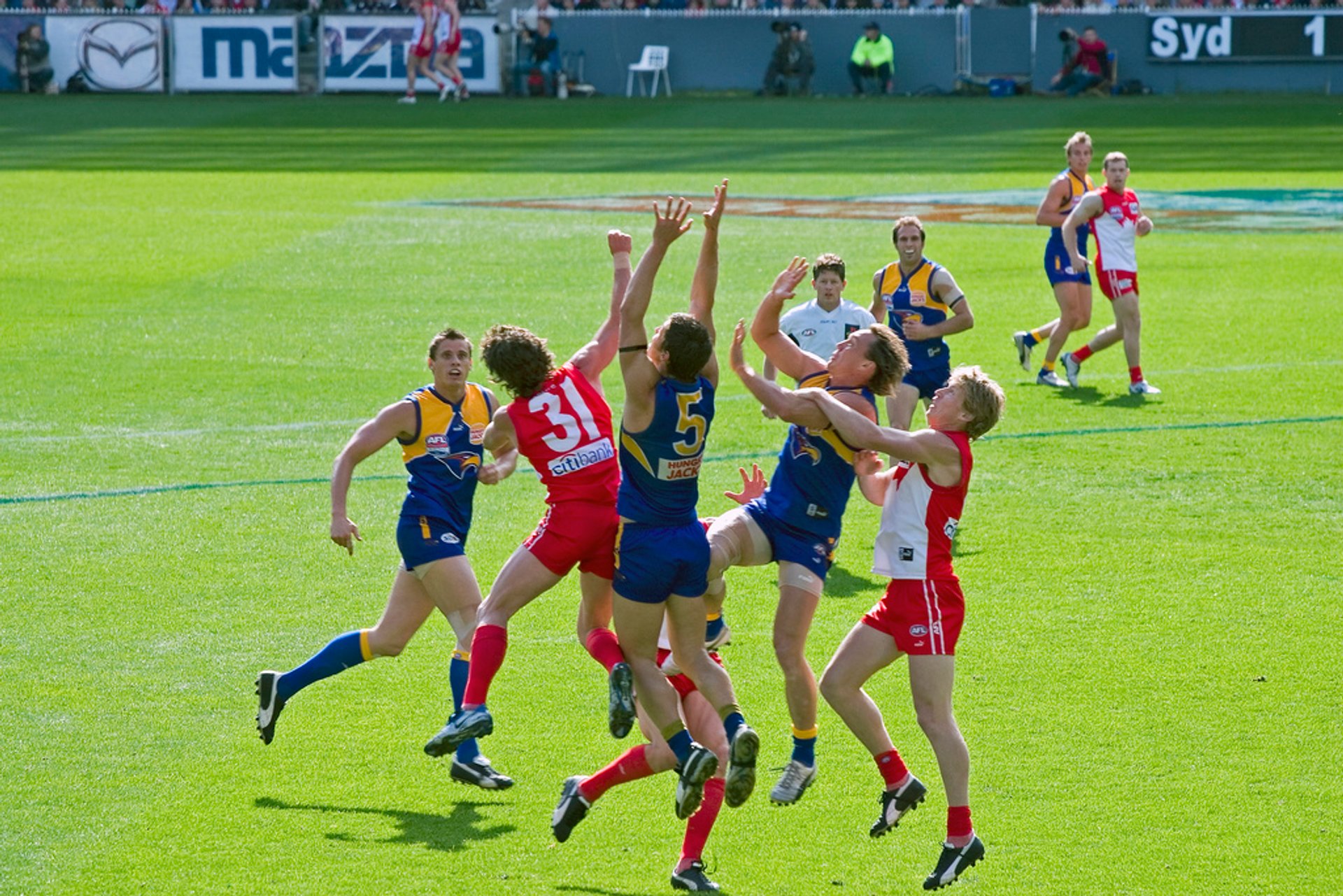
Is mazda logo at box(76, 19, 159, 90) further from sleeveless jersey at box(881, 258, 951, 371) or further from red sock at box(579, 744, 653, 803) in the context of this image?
red sock at box(579, 744, 653, 803)

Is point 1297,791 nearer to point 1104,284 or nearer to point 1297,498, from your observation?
point 1297,498

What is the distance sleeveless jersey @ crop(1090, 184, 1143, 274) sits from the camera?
16.3 metres

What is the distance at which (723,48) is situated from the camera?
147ft

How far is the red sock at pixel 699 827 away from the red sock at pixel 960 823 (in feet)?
3.15

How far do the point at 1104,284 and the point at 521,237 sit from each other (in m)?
11.9

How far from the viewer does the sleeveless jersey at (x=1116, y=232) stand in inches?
641

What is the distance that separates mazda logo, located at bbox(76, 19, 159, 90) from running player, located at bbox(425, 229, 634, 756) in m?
39.3

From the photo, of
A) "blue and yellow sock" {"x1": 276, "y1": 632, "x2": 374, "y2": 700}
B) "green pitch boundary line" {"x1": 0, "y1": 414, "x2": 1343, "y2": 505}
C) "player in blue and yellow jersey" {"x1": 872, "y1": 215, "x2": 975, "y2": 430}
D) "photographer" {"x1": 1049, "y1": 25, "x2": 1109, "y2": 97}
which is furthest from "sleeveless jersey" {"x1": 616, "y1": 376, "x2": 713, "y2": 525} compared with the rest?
"photographer" {"x1": 1049, "y1": 25, "x2": 1109, "y2": 97}

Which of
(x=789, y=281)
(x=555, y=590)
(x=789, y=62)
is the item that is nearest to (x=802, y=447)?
(x=789, y=281)

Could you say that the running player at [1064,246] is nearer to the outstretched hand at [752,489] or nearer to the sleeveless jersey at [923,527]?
the outstretched hand at [752,489]

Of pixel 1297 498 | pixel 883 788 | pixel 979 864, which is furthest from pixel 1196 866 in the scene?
pixel 1297 498

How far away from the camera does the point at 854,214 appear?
88.8 ft

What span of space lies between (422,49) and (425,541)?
119 ft

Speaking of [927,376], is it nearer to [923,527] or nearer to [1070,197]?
[1070,197]
